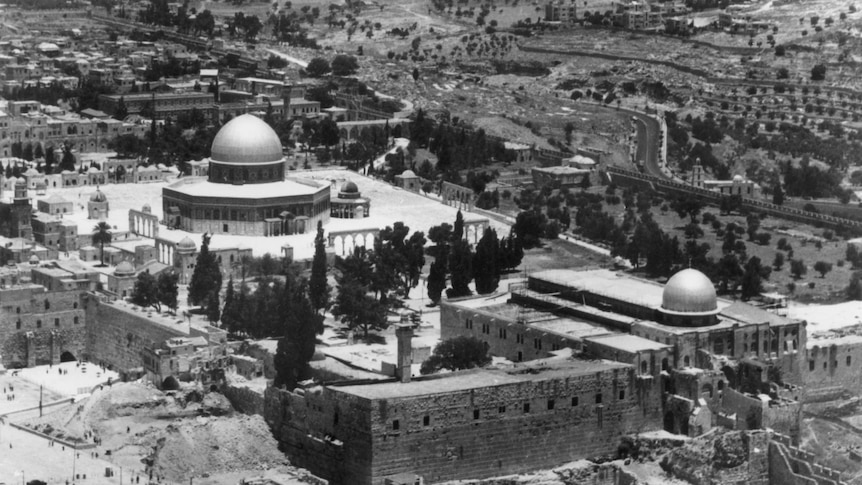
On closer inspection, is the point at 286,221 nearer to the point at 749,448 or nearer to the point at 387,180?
the point at 387,180

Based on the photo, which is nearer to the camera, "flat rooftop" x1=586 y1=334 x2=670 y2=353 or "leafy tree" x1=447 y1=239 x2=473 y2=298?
"flat rooftop" x1=586 y1=334 x2=670 y2=353

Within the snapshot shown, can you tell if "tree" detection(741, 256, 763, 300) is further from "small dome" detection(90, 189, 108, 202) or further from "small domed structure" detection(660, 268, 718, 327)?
"small dome" detection(90, 189, 108, 202)

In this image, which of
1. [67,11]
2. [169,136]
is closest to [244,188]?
[169,136]

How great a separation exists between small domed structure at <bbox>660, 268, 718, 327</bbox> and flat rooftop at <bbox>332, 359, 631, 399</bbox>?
2.93 metres

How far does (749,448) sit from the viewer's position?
5094 cm

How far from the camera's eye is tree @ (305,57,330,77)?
11550cm

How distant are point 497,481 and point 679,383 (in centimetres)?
557

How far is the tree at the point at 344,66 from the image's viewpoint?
4606 inches

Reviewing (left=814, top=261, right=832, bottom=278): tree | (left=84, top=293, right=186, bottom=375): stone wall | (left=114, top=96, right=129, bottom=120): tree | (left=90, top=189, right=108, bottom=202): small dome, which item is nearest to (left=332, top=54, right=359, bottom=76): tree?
(left=114, top=96, right=129, bottom=120): tree

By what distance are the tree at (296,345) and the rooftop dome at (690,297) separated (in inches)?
330

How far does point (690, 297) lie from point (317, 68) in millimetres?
63632

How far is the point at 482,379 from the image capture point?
49.8 m

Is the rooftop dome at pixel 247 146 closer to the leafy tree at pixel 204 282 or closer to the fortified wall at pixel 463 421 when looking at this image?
the leafy tree at pixel 204 282

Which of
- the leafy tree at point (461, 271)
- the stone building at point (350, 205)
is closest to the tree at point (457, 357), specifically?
the leafy tree at point (461, 271)
